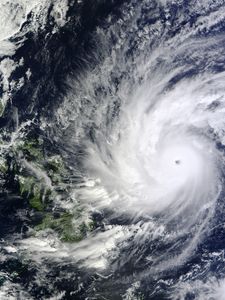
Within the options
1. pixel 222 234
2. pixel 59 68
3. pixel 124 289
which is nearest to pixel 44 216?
pixel 124 289

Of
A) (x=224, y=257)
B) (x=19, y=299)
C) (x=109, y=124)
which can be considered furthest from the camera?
(x=224, y=257)

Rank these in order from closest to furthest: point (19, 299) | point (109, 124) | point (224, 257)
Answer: point (19, 299), point (109, 124), point (224, 257)

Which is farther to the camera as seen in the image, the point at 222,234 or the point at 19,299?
the point at 222,234

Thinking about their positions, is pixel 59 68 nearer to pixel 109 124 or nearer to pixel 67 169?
pixel 109 124

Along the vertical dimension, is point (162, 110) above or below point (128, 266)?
above


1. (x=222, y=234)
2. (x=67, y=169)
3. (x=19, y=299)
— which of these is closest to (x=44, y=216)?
(x=67, y=169)

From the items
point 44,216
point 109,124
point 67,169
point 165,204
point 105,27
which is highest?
point 105,27
